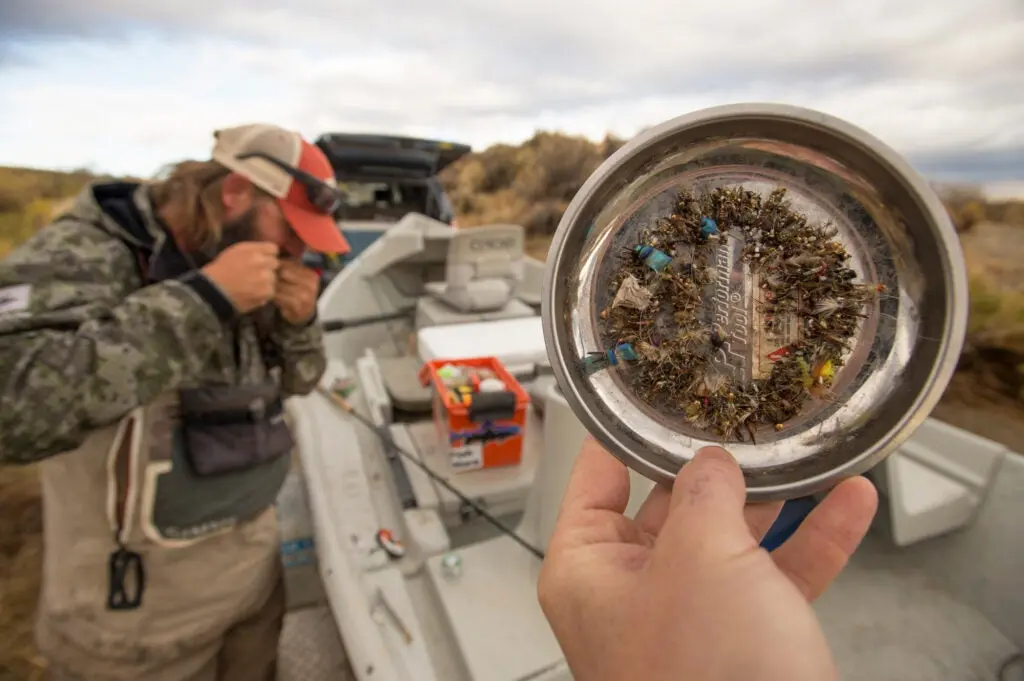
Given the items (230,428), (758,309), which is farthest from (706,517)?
(230,428)

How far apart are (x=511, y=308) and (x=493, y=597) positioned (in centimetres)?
171

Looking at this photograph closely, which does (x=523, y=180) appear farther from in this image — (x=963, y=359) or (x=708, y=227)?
(x=708, y=227)

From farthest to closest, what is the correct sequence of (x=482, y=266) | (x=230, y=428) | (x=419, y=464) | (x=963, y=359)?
(x=963, y=359)
(x=482, y=266)
(x=419, y=464)
(x=230, y=428)

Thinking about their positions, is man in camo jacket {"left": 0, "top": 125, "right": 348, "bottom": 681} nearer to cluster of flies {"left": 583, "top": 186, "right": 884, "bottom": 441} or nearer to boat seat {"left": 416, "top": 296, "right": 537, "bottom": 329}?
cluster of flies {"left": 583, "top": 186, "right": 884, "bottom": 441}

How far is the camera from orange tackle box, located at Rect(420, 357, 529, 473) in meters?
1.56

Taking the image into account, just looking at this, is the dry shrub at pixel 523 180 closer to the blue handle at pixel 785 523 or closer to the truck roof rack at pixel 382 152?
the truck roof rack at pixel 382 152

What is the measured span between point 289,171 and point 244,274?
356 mm

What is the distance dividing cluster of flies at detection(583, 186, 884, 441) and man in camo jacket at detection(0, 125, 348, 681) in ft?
2.94

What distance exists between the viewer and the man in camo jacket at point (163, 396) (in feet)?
3.09

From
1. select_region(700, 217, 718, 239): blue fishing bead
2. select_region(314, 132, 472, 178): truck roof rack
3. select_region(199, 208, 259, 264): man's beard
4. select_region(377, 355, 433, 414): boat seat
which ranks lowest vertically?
select_region(377, 355, 433, 414): boat seat

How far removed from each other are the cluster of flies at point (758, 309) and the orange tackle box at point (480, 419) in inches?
35.4

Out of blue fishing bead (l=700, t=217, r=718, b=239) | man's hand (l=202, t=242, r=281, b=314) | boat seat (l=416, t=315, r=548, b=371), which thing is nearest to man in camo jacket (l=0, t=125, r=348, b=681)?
man's hand (l=202, t=242, r=281, b=314)

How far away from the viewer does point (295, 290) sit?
57.1 inches

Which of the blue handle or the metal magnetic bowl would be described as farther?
the blue handle
